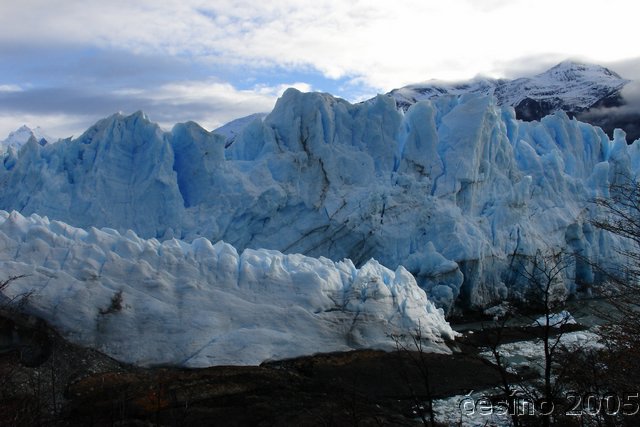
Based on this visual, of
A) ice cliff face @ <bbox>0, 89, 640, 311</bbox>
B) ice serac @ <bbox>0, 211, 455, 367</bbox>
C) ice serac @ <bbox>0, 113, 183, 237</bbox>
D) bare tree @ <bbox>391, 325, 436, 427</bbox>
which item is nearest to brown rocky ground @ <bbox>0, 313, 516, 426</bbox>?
bare tree @ <bbox>391, 325, 436, 427</bbox>

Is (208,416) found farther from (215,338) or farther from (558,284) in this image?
(558,284)

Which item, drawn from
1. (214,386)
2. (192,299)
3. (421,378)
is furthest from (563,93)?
(214,386)

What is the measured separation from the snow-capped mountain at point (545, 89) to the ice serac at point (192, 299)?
4103 cm

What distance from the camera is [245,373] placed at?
11.4 metres

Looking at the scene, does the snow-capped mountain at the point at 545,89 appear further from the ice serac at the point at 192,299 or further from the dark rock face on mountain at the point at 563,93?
the ice serac at the point at 192,299

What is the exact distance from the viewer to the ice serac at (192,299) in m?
12.0

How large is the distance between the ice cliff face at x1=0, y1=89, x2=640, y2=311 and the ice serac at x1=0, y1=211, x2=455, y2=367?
17.9 feet

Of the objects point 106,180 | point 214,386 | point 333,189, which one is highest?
point 106,180

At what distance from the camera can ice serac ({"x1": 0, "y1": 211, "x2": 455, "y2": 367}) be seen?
12.0 m

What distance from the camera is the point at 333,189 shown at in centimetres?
2116

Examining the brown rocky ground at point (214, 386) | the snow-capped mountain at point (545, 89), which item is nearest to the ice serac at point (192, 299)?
the brown rocky ground at point (214, 386)

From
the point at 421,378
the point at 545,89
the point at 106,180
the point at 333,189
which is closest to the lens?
the point at 421,378

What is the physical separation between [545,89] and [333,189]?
43.3 meters

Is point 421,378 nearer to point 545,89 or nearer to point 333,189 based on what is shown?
point 333,189
